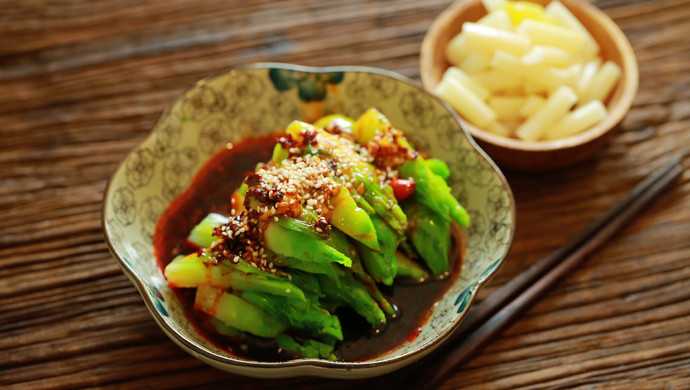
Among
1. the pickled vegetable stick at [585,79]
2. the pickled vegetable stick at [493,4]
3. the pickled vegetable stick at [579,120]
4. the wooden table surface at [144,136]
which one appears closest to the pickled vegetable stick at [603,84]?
the pickled vegetable stick at [585,79]

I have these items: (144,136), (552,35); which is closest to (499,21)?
(552,35)

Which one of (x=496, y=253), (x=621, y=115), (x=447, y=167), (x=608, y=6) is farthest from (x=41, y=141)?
(x=608, y=6)

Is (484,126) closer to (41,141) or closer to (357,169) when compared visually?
(357,169)

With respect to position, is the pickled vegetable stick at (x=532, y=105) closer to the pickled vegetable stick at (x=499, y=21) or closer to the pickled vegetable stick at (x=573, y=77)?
the pickled vegetable stick at (x=573, y=77)

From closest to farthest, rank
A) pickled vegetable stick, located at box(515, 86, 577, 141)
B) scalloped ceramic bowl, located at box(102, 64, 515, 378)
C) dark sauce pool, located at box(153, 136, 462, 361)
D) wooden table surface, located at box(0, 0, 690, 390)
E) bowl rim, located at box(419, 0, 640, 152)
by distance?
scalloped ceramic bowl, located at box(102, 64, 515, 378) → dark sauce pool, located at box(153, 136, 462, 361) → wooden table surface, located at box(0, 0, 690, 390) → bowl rim, located at box(419, 0, 640, 152) → pickled vegetable stick, located at box(515, 86, 577, 141)

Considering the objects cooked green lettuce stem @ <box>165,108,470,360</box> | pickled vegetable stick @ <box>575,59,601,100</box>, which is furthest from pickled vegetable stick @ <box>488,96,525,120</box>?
cooked green lettuce stem @ <box>165,108,470,360</box>

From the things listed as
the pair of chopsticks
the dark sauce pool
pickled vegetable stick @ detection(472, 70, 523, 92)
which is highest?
pickled vegetable stick @ detection(472, 70, 523, 92)

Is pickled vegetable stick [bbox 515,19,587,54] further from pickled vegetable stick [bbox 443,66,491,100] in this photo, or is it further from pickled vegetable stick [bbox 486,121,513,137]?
pickled vegetable stick [bbox 486,121,513,137]
